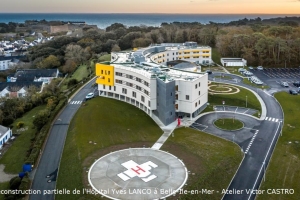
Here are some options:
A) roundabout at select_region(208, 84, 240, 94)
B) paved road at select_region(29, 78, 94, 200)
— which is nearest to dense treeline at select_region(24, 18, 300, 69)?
roundabout at select_region(208, 84, 240, 94)

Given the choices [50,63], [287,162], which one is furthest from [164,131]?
[50,63]

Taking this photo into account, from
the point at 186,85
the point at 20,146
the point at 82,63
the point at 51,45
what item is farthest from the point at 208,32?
the point at 20,146

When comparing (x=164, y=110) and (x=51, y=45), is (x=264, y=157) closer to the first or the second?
(x=164, y=110)

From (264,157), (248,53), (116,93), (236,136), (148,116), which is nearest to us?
(264,157)

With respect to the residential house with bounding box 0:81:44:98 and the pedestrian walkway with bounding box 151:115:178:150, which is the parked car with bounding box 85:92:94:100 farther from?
the residential house with bounding box 0:81:44:98

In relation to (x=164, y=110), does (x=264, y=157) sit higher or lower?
lower

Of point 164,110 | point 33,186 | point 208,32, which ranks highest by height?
point 208,32

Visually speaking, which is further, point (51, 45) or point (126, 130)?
point (51, 45)
